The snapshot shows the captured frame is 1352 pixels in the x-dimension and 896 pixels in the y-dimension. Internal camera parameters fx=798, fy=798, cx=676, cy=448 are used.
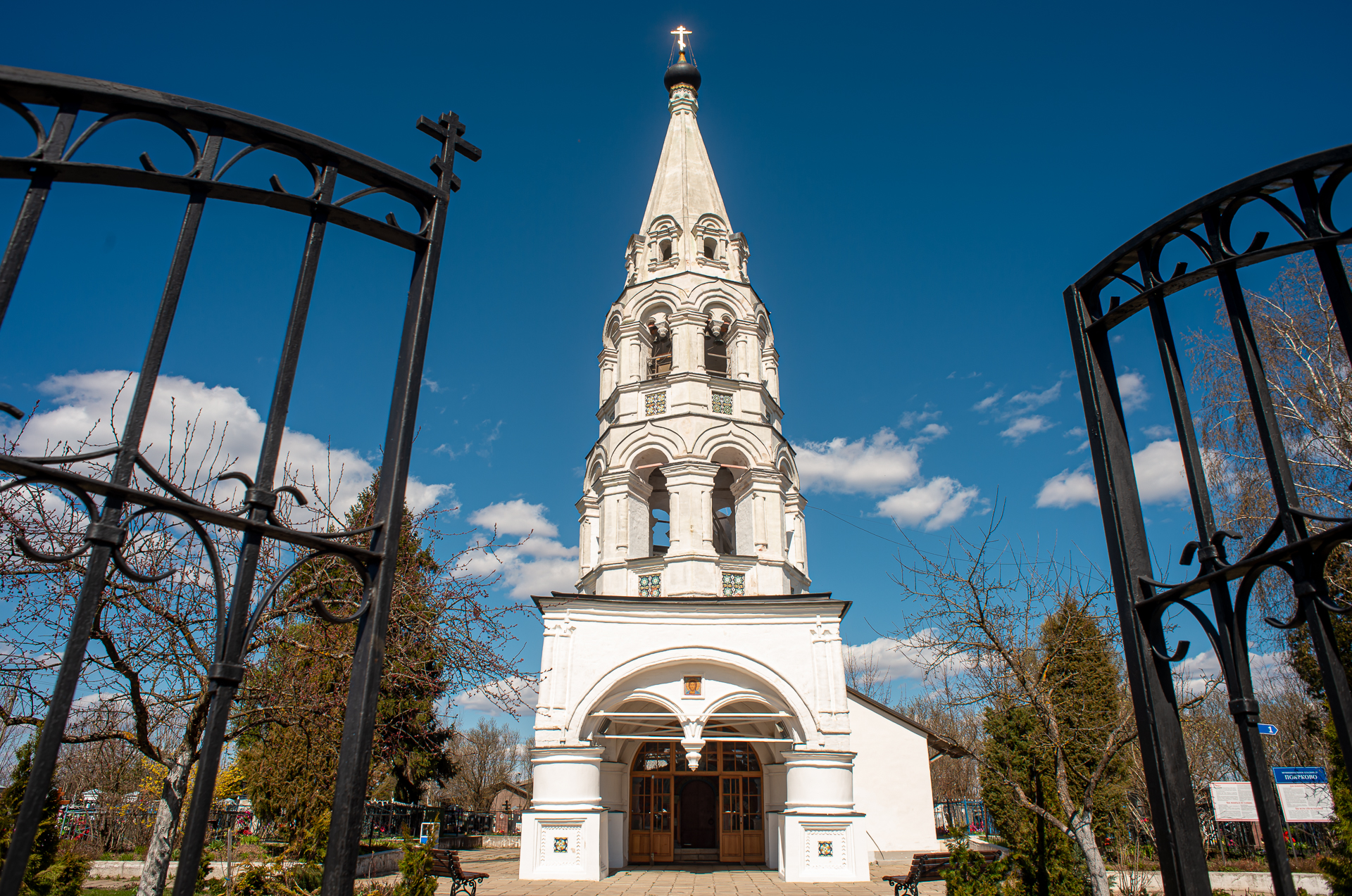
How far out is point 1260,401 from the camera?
293 centimetres

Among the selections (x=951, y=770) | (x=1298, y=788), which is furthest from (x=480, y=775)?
(x=1298, y=788)

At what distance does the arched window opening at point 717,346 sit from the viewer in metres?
22.6

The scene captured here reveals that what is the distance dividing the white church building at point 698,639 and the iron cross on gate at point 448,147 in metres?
14.3

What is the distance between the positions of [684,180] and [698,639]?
14.7 metres

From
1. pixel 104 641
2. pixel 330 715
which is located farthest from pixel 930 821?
pixel 104 641

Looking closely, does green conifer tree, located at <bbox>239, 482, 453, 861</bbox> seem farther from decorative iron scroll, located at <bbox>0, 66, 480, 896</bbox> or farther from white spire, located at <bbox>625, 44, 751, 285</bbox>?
white spire, located at <bbox>625, 44, 751, 285</bbox>

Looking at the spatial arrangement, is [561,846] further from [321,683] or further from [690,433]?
[690,433]

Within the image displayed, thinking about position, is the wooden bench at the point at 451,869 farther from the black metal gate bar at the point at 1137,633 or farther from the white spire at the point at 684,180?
the white spire at the point at 684,180

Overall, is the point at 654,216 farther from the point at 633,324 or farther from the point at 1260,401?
the point at 1260,401

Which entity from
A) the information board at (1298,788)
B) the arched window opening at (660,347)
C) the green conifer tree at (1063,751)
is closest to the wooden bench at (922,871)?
the green conifer tree at (1063,751)

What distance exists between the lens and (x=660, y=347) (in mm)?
23297

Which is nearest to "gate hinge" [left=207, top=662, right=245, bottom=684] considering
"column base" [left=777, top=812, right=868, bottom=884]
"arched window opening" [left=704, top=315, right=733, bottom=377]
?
"column base" [left=777, top=812, right=868, bottom=884]

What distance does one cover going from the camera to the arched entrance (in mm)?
19578

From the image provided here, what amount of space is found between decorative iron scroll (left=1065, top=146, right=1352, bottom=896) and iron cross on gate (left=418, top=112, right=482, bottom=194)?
3025 millimetres
